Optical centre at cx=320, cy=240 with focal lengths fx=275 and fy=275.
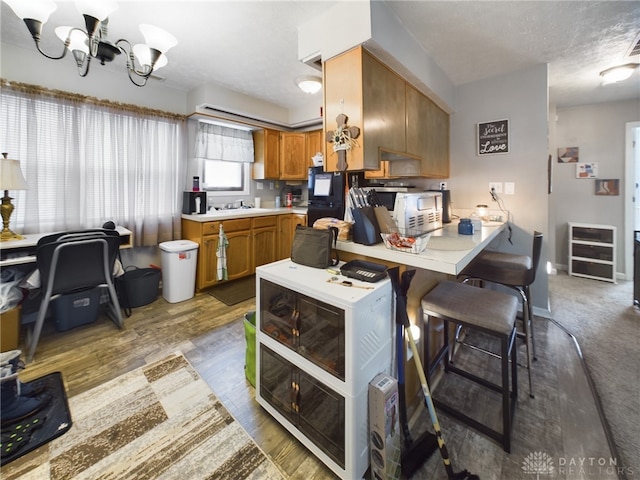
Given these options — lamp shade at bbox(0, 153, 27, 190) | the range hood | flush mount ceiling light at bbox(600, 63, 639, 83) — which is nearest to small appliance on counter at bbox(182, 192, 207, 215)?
lamp shade at bbox(0, 153, 27, 190)

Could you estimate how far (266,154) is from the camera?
13.4 feet

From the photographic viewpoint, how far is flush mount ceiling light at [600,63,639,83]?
8.18 ft

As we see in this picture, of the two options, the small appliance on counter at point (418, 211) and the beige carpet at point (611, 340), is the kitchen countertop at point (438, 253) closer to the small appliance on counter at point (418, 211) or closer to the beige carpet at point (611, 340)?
the small appliance on counter at point (418, 211)

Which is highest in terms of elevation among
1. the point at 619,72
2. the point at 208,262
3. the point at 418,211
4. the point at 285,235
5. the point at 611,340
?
the point at 619,72

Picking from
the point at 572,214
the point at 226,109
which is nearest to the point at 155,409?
the point at 226,109

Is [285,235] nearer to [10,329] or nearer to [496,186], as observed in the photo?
[496,186]

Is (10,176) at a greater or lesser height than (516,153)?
→ lesser

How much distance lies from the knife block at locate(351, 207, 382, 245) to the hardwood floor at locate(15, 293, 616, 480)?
1010mm

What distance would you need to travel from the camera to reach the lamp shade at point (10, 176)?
82.0 inches

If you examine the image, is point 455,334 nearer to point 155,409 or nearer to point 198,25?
point 155,409

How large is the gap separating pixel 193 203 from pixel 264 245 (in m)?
1.06

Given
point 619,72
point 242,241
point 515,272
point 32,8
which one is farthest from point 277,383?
point 619,72

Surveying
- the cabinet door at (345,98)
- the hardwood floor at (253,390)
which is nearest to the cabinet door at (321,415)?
the hardwood floor at (253,390)

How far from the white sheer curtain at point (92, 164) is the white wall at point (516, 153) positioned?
329cm
